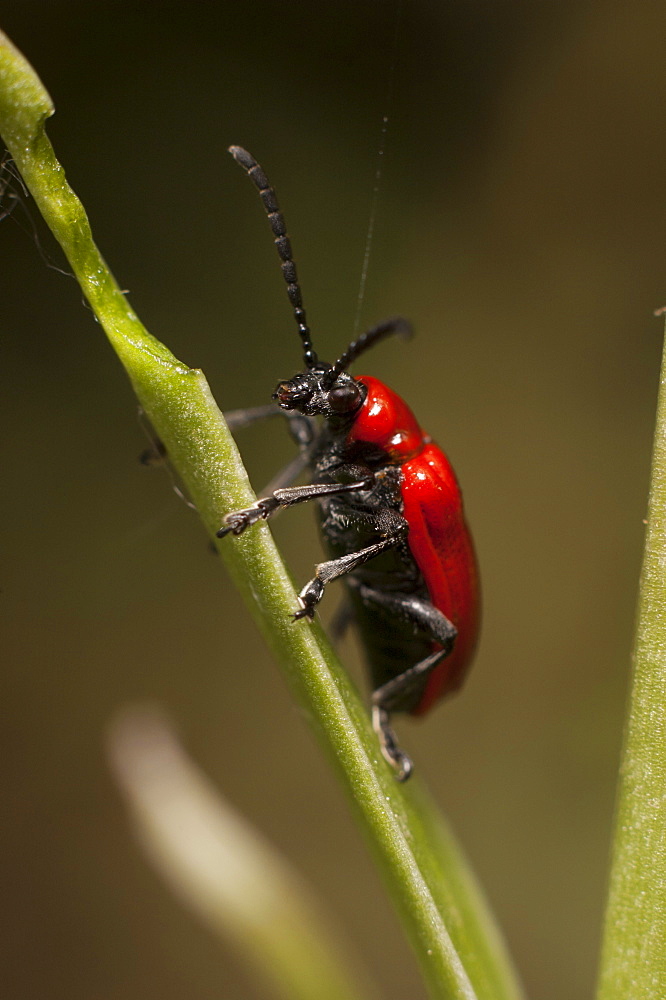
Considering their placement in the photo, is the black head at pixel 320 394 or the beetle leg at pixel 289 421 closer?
the black head at pixel 320 394

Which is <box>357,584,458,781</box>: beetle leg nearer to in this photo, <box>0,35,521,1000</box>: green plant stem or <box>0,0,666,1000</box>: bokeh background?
<box>0,35,521,1000</box>: green plant stem

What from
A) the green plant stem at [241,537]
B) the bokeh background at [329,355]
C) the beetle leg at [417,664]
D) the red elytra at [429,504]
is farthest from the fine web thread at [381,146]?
the green plant stem at [241,537]

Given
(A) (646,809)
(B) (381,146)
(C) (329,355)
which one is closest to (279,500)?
(A) (646,809)

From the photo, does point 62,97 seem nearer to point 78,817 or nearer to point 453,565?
point 453,565

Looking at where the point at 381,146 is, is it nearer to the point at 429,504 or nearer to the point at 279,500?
the point at 429,504

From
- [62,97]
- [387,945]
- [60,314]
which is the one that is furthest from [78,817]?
[62,97]

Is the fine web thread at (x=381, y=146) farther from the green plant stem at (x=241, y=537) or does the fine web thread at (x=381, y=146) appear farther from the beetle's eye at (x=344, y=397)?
the green plant stem at (x=241, y=537)
